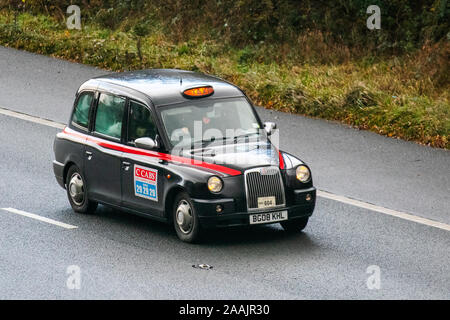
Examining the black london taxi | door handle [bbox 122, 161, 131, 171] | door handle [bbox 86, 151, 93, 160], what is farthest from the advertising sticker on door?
door handle [bbox 86, 151, 93, 160]

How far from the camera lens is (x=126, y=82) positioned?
14.6 m

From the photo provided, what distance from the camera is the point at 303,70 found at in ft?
73.7

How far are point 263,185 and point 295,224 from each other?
1011 mm

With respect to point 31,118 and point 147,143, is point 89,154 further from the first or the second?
point 31,118

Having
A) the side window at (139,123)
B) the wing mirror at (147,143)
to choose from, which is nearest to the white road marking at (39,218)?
the side window at (139,123)

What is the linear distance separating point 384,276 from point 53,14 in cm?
1763

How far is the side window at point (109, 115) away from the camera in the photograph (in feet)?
47.1

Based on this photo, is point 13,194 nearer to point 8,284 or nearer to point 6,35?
point 8,284

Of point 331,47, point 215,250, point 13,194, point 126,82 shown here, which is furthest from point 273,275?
point 331,47

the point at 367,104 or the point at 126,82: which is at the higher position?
the point at 126,82

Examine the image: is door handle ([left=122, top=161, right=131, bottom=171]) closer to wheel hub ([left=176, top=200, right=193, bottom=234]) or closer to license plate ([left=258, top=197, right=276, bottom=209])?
wheel hub ([left=176, top=200, right=193, bottom=234])

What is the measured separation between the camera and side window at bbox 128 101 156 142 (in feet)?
45.8

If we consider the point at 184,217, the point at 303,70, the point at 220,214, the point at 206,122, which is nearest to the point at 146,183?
the point at 184,217

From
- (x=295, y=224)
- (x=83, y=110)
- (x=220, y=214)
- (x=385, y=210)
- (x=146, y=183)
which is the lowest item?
(x=385, y=210)
